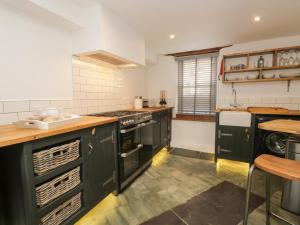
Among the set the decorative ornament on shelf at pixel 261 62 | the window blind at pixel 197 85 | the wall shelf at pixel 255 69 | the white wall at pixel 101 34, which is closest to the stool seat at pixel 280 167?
the white wall at pixel 101 34

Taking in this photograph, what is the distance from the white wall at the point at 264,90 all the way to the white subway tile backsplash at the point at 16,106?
327cm

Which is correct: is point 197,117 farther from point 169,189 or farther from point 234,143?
point 169,189

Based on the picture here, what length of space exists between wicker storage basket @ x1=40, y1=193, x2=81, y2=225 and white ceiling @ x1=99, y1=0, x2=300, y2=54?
202 cm

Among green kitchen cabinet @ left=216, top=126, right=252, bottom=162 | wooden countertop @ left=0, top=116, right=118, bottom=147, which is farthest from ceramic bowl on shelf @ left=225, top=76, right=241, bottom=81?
wooden countertop @ left=0, top=116, right=118, bottom=147

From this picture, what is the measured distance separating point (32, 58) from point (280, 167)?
2.33 meters

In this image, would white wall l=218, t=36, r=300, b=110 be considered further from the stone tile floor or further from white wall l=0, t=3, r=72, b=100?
white wall l=0, t=3, r=72, b=100

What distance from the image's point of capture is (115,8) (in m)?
1.90

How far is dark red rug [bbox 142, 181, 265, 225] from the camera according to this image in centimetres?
156

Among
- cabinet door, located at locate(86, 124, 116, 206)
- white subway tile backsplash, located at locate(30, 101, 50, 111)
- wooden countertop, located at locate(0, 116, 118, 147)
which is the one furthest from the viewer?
white subway tile backsplash, located at locate(30, 101, 50, 111)

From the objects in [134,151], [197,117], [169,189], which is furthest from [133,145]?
[197,117]

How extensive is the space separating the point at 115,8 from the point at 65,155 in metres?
1.72

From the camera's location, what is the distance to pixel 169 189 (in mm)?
2104

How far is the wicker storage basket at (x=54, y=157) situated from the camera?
107 centimetres

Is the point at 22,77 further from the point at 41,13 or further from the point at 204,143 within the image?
the point at 204,143
